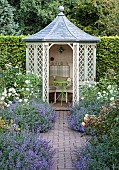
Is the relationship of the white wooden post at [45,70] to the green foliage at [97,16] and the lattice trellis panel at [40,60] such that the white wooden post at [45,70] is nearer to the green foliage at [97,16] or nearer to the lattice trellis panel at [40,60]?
the lattice trellis panel at [40,60]

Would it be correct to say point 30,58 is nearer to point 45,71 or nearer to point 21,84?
point 45,71

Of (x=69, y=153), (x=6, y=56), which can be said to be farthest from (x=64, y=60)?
(x=69, y=153)

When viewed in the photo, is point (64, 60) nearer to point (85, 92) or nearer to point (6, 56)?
point (6, 56)

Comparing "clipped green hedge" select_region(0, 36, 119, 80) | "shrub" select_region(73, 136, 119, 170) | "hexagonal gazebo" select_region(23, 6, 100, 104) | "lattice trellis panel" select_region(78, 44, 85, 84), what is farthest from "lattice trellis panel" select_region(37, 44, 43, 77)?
"shrub" select_region(73, 136, 119, 170)

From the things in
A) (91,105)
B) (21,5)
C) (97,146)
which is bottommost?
(91,105)

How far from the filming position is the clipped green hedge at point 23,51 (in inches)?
430

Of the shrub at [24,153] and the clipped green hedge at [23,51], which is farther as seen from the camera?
the clipped green hedge at [23,51]

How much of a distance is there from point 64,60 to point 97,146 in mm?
6933

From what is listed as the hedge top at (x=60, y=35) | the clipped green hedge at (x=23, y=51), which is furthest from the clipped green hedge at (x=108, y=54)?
the hedge top at (x=60, y=35)

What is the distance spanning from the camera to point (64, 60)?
11.3 metres

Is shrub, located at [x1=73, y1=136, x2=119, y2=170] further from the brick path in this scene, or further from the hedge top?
the hedge top

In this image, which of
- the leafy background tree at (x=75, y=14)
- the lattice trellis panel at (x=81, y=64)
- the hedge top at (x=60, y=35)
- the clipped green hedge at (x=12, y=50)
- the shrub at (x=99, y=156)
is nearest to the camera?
the shrub at (x=99, y=156)

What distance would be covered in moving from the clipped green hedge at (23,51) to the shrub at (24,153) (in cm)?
611

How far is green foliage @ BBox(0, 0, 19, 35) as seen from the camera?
46.4ft
